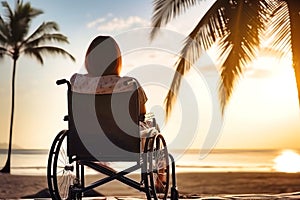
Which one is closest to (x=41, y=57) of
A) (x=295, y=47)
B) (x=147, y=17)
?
(x=147, y=17)

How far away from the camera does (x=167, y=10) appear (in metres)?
6.27

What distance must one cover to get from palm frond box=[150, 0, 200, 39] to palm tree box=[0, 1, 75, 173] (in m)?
10.7

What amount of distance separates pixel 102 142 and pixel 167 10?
2913 millimetres

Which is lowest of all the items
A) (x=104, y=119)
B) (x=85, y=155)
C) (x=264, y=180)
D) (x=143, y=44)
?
(x=264, y=180)

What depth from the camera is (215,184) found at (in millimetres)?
13641

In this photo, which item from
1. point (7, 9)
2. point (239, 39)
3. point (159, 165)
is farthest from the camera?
point (7, 9)

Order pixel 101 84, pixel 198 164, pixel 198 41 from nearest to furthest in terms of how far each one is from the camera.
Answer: pixel 101 84 → pixel 198 41 → pixel 198 164

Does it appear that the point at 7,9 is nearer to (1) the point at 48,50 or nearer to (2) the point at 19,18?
(2) the point at 19,18

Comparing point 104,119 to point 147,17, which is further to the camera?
point 147,17

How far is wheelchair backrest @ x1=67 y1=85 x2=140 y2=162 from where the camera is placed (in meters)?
3.69

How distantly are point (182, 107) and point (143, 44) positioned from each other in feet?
2.25

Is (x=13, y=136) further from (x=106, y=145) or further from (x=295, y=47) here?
(x=106, y=145)

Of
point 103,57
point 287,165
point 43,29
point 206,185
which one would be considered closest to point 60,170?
point 103,57

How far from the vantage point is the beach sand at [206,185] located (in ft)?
37.8
